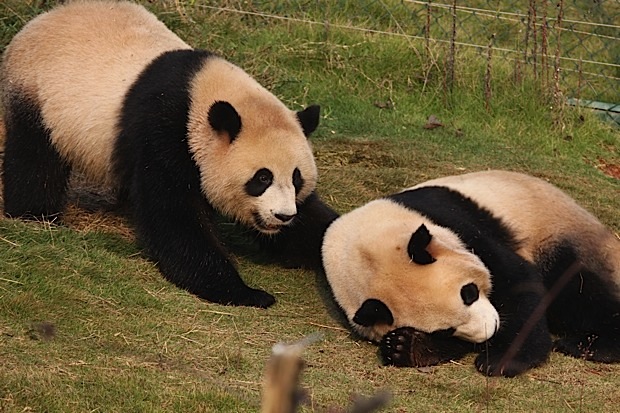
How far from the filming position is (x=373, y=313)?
4188 millimetres

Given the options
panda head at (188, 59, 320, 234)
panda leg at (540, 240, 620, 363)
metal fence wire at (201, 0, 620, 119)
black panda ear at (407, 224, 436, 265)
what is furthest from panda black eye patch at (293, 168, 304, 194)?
metal fence wire at (201, 0, 620, 119)

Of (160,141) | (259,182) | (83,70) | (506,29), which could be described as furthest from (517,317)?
(506,29)

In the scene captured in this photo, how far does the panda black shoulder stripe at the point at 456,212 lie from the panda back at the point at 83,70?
64.2 inches

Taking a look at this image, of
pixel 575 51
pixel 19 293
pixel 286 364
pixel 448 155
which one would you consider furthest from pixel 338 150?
pixel 286 364

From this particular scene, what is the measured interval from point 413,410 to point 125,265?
6.22 feet

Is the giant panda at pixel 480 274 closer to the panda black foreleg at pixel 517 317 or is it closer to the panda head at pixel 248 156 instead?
the panda black foreleg at pixel 517 317

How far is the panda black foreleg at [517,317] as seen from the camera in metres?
4.27

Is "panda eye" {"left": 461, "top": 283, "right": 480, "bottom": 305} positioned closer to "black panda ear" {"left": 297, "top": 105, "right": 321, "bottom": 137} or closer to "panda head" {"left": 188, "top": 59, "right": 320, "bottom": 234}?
"panda head" {"left": 188, "top": 59, "right": 320, "bottom": 234}

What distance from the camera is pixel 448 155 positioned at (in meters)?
7.45

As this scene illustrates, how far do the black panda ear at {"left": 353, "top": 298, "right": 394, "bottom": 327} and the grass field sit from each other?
0.20m

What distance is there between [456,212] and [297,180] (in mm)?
898

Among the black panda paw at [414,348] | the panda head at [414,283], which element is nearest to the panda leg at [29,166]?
the panda head at [414,283]

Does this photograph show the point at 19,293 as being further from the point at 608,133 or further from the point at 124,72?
the point at 608,133

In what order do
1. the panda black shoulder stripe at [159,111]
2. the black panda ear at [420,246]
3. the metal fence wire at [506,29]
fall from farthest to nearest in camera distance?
the metal fence wire at [506,29] → the panda black shoulder stripe at [159,111] → the black panda ear at [420,246]
